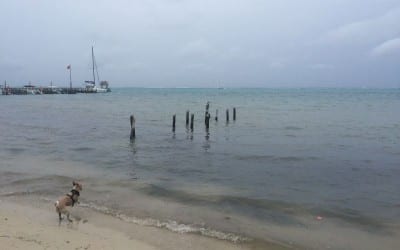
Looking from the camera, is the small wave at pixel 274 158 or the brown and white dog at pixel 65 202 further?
the small wave at pixel 274 158

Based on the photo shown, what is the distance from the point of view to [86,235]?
10195 mm

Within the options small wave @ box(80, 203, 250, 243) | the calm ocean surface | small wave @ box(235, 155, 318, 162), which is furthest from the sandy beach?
small wave @ box(235, 155, 318, 162)

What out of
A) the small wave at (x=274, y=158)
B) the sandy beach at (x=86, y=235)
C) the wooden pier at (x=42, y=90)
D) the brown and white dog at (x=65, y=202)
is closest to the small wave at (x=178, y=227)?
the sandy beach at (x=86, y=235)

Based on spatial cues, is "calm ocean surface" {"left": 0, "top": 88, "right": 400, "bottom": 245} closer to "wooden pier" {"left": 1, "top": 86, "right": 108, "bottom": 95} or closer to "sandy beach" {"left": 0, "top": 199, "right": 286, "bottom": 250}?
"sandy beach" {"left": 0, "top": 199, "right": 286, "bottom": 250}

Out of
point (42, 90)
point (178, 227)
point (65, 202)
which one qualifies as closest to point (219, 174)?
point (178, 227)

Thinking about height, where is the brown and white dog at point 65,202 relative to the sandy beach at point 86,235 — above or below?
above

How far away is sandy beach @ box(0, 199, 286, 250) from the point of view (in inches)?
369

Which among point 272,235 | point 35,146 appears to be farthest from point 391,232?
point 35,146

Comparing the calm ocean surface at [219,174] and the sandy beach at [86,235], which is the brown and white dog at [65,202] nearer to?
the sandy beach at [86,235]

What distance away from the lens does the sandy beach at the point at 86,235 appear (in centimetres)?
938

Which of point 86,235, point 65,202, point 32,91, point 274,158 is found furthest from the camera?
point 32,91

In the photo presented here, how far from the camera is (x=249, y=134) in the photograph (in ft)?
116

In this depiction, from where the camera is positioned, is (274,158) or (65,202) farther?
(274,158)

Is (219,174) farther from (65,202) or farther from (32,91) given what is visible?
(32,91)
